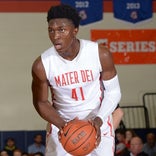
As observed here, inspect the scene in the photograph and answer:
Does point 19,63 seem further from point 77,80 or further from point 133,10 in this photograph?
point 77,80

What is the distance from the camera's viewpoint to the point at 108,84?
457cm

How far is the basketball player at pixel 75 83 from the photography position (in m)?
4.41

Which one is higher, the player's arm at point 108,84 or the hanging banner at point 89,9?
the hanging banner at point 89,9

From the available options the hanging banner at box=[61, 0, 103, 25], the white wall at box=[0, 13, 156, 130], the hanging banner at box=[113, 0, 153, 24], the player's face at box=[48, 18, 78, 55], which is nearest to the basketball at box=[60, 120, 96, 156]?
the player's face at box=[48, 18, 78, 55]

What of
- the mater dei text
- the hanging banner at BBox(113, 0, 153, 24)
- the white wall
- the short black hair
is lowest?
the white wall

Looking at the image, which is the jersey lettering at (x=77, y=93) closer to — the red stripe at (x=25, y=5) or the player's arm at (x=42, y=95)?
the player's arm at (x=42, y=95)

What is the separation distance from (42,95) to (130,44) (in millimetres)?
7857

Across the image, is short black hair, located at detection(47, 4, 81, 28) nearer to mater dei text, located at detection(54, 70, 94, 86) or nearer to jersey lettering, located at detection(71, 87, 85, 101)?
mater dei text, located at detection(54, 70, 94, 86)

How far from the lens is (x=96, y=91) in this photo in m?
4.56

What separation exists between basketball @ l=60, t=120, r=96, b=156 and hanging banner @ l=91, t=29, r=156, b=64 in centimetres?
797

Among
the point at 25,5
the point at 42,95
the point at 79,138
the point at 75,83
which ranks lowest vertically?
the point at 79,138

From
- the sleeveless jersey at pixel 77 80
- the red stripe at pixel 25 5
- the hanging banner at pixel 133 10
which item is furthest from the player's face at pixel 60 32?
the hanging banner at pixel 133 10

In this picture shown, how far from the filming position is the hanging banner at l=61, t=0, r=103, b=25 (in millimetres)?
11914

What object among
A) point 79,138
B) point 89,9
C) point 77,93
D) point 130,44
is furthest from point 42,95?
point 130,44
